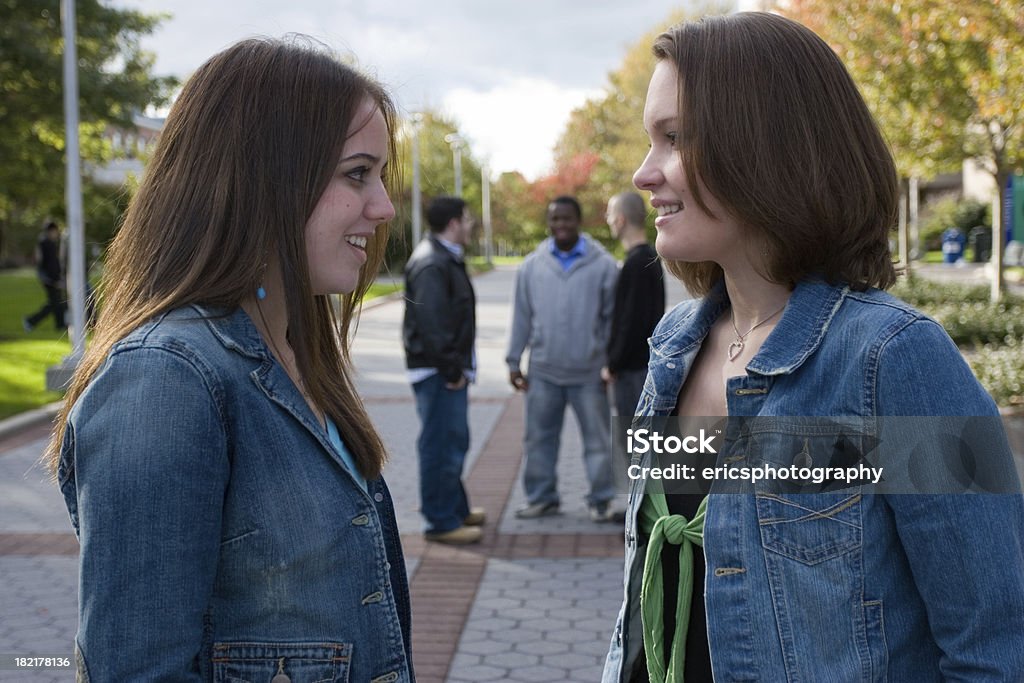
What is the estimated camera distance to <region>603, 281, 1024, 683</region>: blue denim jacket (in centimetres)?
150

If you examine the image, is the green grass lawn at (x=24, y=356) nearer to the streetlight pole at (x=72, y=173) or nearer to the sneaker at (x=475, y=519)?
the streetlight pole at (x=72, y=173)

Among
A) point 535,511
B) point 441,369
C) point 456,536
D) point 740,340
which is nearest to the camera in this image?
point 740,340

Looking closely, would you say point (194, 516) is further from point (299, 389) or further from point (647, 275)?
point (647, 275)

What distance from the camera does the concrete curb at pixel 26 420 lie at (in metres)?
10.4

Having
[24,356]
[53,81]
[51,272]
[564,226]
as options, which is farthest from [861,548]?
[51,272]

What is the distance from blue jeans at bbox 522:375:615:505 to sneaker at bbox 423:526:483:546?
717mm

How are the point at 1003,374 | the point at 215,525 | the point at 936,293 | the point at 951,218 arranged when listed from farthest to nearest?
the point at 951,218 < the point at 936,293 < the point at 1003,374 < the point at 215,525

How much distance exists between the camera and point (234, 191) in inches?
65.5

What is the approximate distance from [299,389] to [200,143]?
1.40ft

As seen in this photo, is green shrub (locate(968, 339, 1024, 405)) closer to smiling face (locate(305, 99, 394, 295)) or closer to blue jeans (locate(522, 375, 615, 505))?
blue jeans (locate(522, 375, 615, 505))

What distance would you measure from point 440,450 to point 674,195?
4.86 meters

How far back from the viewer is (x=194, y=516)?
4.77 ft

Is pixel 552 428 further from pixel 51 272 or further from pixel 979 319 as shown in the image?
pixel 51 272

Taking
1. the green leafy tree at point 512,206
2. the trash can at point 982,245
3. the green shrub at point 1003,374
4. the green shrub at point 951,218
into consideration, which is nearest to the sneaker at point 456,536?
the green shrub at point 1003,374
